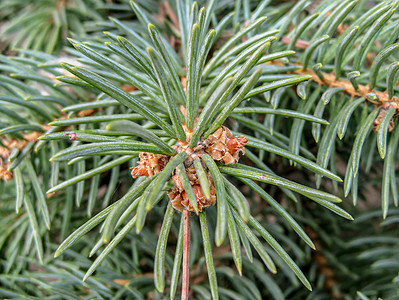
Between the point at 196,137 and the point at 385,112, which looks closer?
the point at 196,137

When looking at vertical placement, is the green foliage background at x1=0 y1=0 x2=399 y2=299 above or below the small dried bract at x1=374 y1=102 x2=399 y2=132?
below

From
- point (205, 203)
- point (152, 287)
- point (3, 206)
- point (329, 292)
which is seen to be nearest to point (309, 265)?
point (329, 292)

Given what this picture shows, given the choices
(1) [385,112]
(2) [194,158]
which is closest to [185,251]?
(2) [194,158]

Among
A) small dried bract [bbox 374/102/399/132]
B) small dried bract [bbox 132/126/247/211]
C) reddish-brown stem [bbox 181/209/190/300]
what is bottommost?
reddish-brown stem [bbox 181/209/190/300]

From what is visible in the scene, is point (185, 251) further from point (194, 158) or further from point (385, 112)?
point (385, 112)

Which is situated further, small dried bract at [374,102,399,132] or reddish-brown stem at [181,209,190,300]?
small dried bract at [374,102,399,132]

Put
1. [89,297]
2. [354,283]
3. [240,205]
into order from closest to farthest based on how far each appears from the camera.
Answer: [240,205] → [89,297] → [354,283]

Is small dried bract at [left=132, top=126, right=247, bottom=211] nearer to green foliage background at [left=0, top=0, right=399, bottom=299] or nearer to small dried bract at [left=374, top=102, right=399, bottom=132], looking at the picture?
green foliage background at [left=0, top=0, right=399, bottom=299]

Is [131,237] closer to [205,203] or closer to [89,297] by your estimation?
[89,297]

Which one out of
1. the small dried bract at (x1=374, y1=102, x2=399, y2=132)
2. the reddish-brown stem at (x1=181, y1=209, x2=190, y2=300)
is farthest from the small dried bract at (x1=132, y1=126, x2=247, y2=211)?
the small dried bract at (x1=374, y1=102, x2=399, y2=132)
